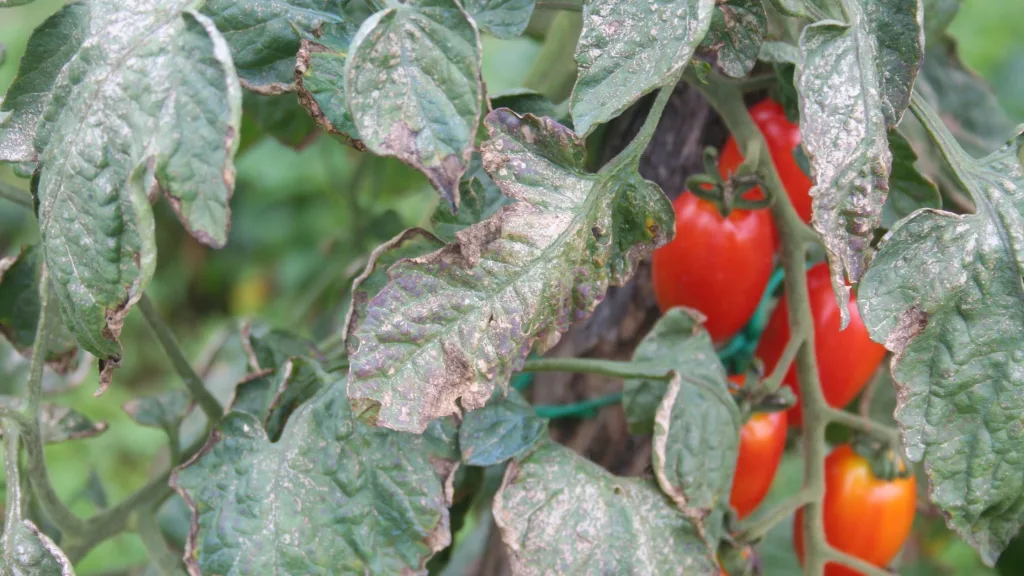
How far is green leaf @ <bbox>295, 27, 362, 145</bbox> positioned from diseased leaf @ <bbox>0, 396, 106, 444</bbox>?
14.5 inches

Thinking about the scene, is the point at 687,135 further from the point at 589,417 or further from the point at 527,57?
the point at 527,57

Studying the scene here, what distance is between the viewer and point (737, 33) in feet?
1.76

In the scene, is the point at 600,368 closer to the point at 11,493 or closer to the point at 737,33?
the point at 737,33

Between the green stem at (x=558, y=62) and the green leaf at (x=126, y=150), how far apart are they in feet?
1.57

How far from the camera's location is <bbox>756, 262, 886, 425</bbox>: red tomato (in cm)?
82

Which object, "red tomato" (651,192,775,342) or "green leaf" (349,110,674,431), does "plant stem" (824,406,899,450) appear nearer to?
"red tomato" (651,192,775,342)

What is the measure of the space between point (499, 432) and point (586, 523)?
0.27 feet

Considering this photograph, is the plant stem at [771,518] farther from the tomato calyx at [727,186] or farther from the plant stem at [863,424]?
the tomato calyx at [727,186]

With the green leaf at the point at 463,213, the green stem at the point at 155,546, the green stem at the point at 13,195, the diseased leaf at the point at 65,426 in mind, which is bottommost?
the green stem at the point at 155,546

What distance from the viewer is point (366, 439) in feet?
1.87

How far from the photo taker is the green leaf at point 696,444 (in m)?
0.62

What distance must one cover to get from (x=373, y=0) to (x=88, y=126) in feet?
0.54

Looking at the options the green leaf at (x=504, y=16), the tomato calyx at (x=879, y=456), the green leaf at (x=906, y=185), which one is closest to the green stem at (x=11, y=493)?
the green leaf at (x=504, y=16)

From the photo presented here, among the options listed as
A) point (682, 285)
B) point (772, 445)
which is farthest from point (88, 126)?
point (772, 445)
